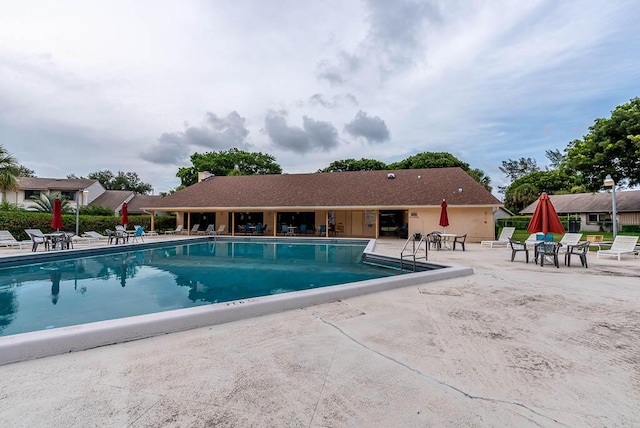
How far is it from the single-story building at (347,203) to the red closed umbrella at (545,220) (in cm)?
972

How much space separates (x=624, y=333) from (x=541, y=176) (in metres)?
51.1

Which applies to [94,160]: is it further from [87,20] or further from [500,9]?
[500,9]

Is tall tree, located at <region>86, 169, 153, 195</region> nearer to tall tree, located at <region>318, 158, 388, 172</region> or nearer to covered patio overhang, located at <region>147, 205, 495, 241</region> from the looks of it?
covered patio overhang, located at <region>147, 205, 495, 241</region>

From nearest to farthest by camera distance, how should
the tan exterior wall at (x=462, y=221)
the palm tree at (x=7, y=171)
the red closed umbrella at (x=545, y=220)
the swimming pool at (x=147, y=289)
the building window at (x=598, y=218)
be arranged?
the swimming pool at (x=147, y=289)
the red closed umbrella at (x=545, y=220)
the palm tree at (x=7, y=171)
the tan exterior wall at (x=462, y=221)
the building window at (x=598, y=218)

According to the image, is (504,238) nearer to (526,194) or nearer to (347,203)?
(347,203)

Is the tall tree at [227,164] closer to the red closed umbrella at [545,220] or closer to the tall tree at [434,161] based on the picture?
the tall tree at [434,161]

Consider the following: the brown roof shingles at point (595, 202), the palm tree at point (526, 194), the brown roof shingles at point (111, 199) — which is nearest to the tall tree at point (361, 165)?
the palm tree at point (526, 194)

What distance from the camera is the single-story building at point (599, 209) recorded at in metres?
30.7

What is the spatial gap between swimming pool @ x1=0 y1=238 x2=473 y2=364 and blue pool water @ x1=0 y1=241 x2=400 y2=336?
22mm

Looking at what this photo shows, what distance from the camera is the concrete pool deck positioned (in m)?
2.12

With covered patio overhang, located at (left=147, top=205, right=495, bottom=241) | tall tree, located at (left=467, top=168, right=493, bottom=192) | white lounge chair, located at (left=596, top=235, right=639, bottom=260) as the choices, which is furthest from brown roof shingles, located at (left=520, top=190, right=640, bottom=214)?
white lounge chair, located at (left=596, top=235, right=639, bottom=260)

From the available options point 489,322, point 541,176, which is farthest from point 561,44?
point 541,176

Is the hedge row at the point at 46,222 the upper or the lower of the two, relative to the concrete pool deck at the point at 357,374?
upper

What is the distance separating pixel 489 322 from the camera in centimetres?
409
